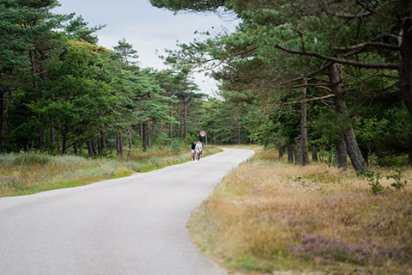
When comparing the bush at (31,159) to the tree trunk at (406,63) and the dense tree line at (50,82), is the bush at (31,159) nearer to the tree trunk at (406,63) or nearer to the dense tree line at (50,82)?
the dense tree line at (50,82)

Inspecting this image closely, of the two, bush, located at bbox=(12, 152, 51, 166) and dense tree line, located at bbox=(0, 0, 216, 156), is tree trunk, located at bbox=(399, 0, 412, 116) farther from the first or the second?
bush, located at bbox=(12, 152, 51, 166)

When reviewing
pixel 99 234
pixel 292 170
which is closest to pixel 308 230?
pixel 99 234

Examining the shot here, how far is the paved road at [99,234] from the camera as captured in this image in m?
6.25

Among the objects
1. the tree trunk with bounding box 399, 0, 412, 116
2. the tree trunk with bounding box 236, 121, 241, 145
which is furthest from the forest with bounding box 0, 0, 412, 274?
the tree trunk with bounding box 236, 121, 241, 145

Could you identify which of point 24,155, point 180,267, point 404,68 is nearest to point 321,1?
point 404,68

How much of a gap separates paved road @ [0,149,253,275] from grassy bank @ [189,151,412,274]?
57 cm

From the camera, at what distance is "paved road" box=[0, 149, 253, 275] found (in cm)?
625

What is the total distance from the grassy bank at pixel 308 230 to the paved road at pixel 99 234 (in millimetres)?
571

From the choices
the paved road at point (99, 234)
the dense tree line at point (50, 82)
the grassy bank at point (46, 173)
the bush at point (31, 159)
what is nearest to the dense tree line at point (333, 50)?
the paved road at point (99, 234)

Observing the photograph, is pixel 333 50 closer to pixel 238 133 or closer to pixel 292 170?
pixel 292 170

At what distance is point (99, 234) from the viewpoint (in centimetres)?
830

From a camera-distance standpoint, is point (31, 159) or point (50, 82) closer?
point (31, 159)

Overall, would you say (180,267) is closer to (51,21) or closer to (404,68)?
(404,68)

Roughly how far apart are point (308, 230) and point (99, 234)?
4200 mm
